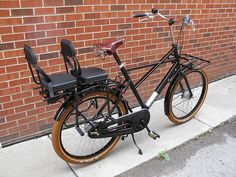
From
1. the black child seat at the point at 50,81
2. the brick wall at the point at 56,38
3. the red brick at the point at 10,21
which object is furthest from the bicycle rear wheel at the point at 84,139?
the red brick at the point at 10,21

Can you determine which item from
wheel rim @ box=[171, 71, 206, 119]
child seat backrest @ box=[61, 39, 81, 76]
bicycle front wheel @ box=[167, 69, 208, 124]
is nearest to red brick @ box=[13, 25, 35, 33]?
child seat backrest @ box=[61, 39, 81, 76]

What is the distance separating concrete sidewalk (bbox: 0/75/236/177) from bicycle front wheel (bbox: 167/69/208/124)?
115 mm

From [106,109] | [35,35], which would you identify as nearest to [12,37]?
[35,35]

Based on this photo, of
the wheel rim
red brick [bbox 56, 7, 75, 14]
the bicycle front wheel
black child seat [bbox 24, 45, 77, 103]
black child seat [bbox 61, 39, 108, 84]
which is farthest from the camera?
the wheel rim

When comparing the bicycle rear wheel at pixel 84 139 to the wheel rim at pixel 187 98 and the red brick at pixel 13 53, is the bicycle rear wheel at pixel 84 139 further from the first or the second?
the wheel rim at pixel 187 98

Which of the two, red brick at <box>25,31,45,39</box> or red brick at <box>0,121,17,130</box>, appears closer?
red brick at <box>25,31,45,39</box>

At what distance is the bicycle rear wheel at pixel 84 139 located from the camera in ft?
7.28

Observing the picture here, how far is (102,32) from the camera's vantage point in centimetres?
Result: 289

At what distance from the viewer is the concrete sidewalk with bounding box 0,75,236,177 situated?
2.40 m

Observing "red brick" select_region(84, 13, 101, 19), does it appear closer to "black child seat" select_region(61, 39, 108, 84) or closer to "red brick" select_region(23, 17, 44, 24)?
"red brick" select_region(23, 17, 44, 24)

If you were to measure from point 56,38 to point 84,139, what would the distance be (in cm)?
108

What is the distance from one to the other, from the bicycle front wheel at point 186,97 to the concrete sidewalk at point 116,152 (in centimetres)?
12

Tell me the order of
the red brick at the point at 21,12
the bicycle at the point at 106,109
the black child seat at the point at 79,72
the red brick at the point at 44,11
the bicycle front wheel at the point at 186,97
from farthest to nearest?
the bicycle front wheel at the point at 186,97 → the red brick at the point at 44,11 → the red brick at the point at 21,12 → the bicycle at the point at 106,109 → the black child seat at the point at 79,72

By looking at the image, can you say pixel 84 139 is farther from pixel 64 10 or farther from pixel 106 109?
pixel 64 10
